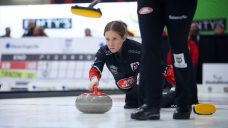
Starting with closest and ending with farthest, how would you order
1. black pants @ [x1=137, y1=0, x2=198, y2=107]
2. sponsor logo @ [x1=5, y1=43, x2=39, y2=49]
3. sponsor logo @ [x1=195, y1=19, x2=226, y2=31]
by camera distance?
black pants @ [x1=137, y1=0, x2=198, y2=107] < sponsor logo @ [x1=5, y1=43, x2=39, y2=49] < sponsor logo @ [x1=195, y1=19, x2=226, y2=31]

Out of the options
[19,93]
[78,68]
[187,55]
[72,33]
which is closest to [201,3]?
[72,33]

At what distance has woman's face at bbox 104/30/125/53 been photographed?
455 centimetres

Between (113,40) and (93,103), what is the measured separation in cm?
58

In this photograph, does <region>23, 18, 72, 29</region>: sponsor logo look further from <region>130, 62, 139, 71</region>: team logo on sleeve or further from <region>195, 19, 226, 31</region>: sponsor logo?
<region>130, 62, 139, 71</region>: team logo on sleeve

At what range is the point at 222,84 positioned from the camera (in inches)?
447

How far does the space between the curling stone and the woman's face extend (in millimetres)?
386

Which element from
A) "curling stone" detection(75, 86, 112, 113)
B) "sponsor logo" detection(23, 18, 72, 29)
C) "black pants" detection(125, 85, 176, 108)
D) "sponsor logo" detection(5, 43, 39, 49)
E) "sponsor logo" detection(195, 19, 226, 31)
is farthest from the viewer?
"sponsor logo" detection(195, 19, 226, 31)

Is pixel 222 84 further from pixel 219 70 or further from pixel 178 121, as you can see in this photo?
pixel 178 121

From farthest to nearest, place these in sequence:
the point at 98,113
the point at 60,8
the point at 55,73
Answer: the point at 60,8 < the point at 55,73 < the point at 98,113

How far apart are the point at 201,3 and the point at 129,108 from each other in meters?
12.5

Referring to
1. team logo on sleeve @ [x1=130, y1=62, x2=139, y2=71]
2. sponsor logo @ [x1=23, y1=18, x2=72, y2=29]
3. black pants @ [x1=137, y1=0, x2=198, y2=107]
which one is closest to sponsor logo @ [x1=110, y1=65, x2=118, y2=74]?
team logo on sleeve @ [x1=130, y1=62, x2=139, y2=71]

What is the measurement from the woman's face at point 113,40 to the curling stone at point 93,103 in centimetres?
39

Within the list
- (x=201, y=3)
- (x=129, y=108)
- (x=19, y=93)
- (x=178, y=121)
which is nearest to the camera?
(x=178, y=121)

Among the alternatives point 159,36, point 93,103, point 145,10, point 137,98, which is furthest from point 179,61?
point 137,98
